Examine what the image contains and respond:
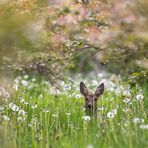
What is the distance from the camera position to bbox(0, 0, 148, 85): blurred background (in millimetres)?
5324

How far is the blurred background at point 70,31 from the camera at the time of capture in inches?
210

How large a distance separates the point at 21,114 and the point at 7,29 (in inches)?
91.2

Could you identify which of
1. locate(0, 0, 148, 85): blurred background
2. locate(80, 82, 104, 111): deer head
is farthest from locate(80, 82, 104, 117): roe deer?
locate(0, 0, 148, 85): blurred background

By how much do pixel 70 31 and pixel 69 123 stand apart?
1219 mm

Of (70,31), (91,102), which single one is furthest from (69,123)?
(70,31)

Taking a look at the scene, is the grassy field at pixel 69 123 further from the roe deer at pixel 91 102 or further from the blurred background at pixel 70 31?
the blurred background at pixel 70 31

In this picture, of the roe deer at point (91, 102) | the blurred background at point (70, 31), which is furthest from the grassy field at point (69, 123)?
the blurred background at point (70, 31)

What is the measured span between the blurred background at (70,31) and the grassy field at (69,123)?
49cm

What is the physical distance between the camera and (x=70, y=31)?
24.3 ft

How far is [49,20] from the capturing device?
727 cm

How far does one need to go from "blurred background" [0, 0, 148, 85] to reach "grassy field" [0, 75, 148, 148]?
0.49 metres

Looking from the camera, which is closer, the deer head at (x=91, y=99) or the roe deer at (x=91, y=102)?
the roe deer at (x=91, y=102)

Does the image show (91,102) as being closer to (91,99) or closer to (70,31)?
(91,99)

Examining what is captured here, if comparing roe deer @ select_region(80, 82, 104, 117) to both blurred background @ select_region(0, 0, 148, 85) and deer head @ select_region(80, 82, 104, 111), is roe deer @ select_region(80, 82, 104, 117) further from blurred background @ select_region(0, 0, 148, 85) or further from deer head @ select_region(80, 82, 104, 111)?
blurred background @ select_region(0, 0, 148, 85)
